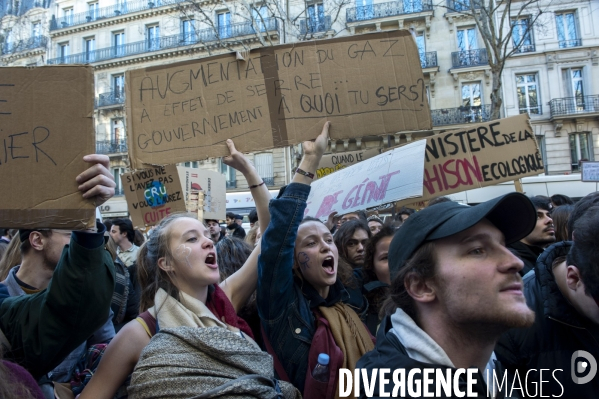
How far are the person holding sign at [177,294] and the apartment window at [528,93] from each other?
2364cm

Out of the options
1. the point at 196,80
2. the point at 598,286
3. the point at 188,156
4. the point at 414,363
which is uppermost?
the point at 196,80

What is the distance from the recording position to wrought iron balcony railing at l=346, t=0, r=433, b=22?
24844 millimetres

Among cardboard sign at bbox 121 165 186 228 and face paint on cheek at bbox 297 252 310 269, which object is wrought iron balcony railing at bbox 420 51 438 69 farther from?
face paint on cheek at bbox 297 252 310 269

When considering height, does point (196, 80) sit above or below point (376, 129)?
above

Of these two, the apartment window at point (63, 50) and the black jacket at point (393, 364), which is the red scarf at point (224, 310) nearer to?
the black jacket at point (393, 364)

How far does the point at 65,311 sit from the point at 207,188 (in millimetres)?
4222

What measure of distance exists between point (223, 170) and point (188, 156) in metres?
24.3

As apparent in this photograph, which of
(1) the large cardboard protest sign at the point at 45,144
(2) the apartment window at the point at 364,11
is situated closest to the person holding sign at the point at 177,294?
(1) the large cardboard protest sign at the point at 45,144

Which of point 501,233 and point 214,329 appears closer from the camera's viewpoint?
point 501,233

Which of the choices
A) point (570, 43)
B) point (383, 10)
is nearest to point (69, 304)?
point (570, 43)

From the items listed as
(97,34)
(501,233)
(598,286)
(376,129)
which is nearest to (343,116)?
(376,129)

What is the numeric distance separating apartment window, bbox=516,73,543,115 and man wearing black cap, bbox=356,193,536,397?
78.9 feet

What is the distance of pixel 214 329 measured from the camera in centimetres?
178

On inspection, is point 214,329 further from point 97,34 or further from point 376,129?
point 97,34
